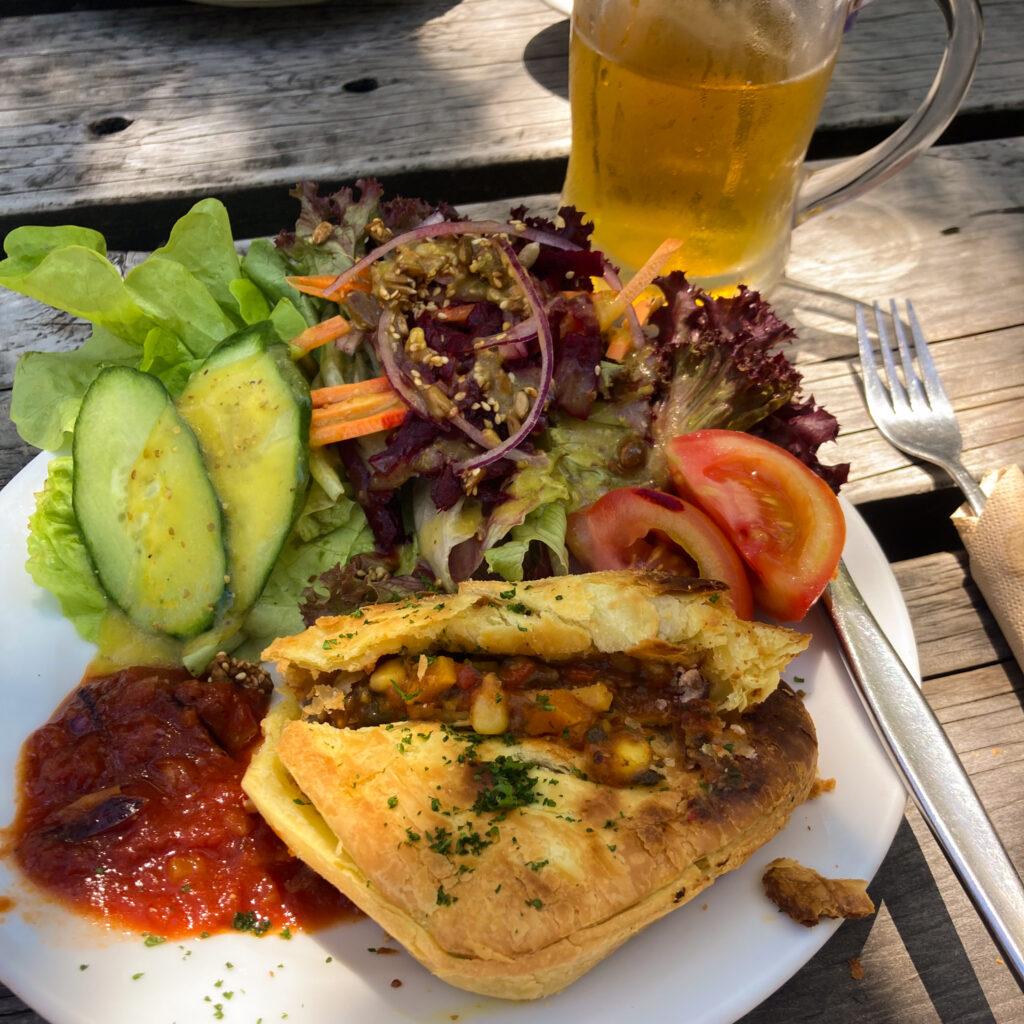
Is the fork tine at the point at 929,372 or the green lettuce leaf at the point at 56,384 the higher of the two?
the green lettuce leaf at the point at 56,384

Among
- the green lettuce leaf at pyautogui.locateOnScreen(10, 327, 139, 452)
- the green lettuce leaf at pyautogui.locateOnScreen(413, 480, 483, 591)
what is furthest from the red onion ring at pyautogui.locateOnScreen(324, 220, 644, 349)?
the green lettuce leaf at pyautogui.locateOnScreen(10, 327, 139, 452)

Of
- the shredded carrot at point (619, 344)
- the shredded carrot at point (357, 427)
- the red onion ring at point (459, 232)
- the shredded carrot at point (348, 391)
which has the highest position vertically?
the red onion ring at point (459, 232)

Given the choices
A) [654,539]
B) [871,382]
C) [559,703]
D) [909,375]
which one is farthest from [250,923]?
[909,375]

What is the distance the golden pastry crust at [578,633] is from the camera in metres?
2.47

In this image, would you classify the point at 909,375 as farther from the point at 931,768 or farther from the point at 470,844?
the point at 470,844

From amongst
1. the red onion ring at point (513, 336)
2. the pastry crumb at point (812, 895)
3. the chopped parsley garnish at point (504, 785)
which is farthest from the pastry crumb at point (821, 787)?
the red onion ring at point (513, 336)

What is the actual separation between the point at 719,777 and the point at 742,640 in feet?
1.20

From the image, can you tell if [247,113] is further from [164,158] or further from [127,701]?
[127,701]

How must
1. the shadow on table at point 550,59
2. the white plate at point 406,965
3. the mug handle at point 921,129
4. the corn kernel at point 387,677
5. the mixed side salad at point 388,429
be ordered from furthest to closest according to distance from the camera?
the shadow on table at point 550,59
the mug handle at point 921,129
the mixed side salad at point 388,429
the corn kernel at point 387,677
the white plate at point 406,965

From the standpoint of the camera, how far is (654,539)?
9.96 ft

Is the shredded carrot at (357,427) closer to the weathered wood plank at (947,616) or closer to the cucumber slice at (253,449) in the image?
the cucumber slice at (253,449)

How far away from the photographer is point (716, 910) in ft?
7.36

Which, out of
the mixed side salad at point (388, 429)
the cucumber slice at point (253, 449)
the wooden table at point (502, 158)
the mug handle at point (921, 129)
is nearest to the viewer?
the mixed side salad at point (388, 429)

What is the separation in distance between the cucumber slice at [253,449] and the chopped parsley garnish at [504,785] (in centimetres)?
112
